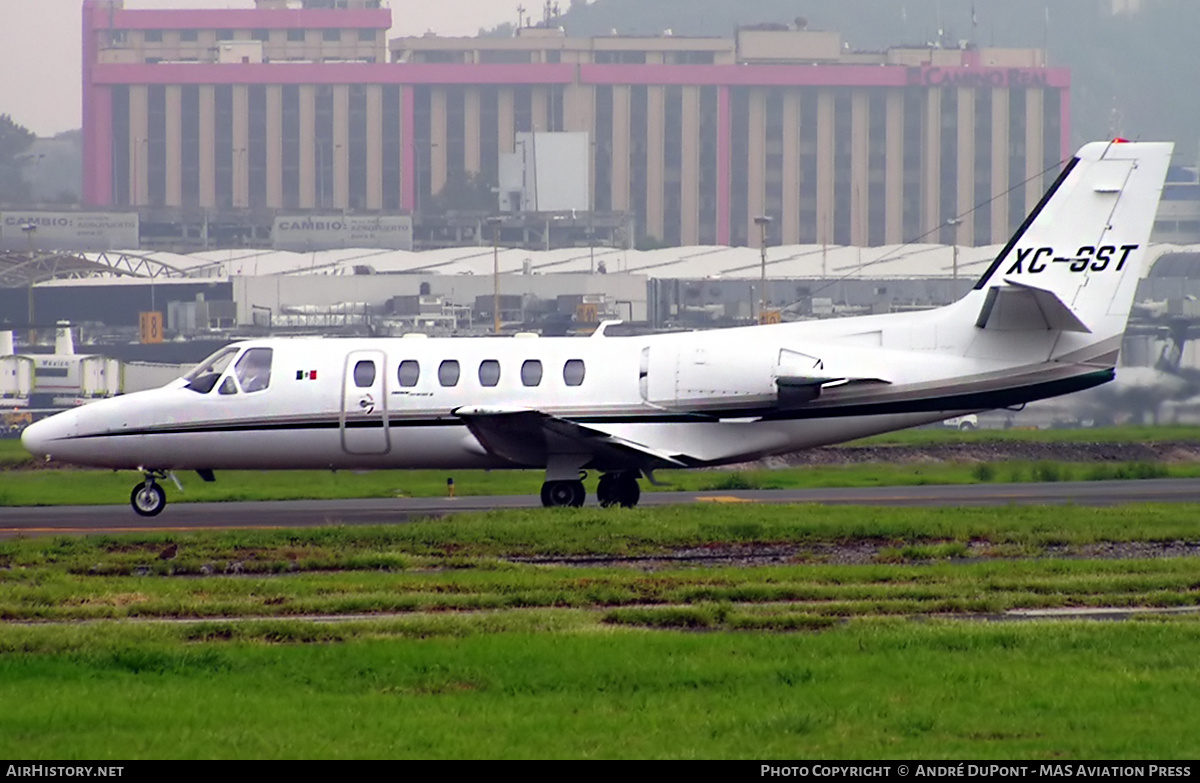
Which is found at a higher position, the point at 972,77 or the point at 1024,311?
the point at 972,77

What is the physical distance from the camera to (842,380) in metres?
26.4

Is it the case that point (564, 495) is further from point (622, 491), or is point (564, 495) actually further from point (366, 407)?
point (366, 407)

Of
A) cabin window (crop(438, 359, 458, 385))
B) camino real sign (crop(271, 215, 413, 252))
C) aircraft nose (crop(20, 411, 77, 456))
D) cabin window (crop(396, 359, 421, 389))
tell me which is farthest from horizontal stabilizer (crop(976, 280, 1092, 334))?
camino real sign (crop(271, 215, 413, 252))

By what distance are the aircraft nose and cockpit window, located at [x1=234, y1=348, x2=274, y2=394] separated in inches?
115

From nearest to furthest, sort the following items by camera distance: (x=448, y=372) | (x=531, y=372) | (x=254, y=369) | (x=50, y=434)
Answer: (x=531, y=372)
(x=448, y=372)
(x=254, y=369)
(x=50, y=434)

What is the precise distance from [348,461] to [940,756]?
18.4m

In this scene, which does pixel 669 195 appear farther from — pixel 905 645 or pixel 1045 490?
pixel 905 645

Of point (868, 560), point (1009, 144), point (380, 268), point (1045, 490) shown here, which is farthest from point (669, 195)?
point (868, 560)

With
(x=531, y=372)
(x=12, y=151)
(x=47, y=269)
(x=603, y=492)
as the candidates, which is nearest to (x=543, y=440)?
(x=531, y=372)

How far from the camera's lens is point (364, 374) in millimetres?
27594

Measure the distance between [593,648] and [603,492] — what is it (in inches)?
558

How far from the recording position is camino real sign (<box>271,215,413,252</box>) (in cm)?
14350

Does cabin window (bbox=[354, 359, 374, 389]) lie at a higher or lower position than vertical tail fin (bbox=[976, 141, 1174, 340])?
lower

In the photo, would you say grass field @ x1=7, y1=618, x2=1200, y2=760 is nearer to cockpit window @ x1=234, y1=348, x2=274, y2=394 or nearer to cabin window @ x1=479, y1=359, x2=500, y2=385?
cabin window @ x1=479, y1=359, x2=500, y2=385
